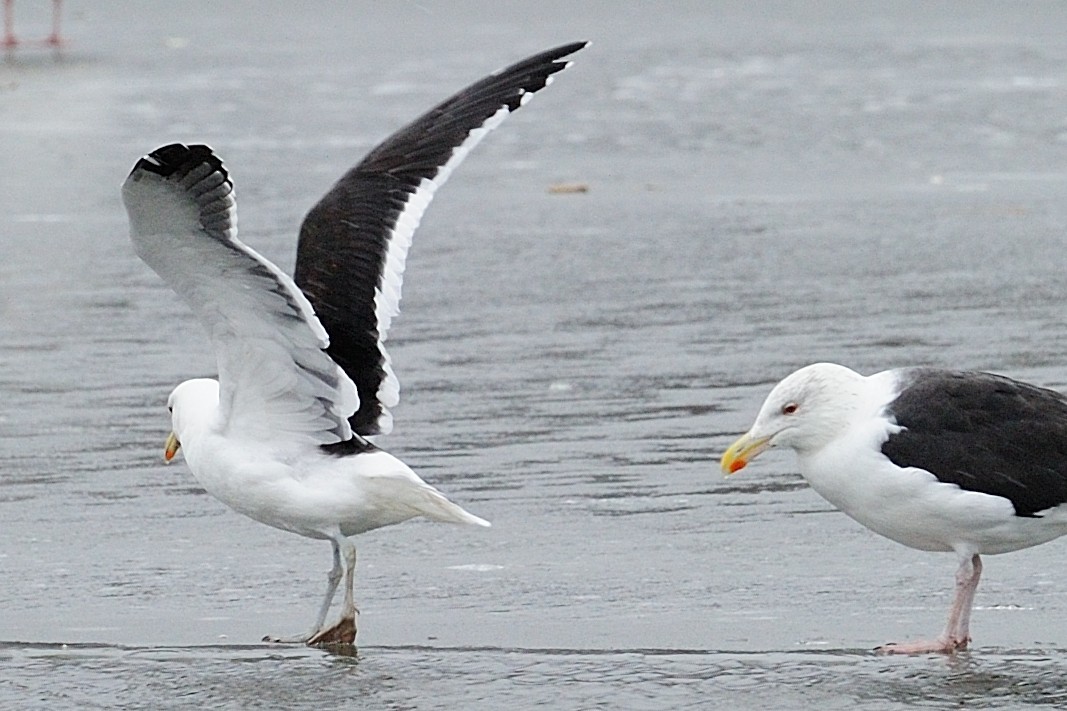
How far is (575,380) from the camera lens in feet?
31.2

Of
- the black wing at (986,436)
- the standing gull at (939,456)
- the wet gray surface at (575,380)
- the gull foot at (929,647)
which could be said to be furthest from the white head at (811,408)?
the gull foot at (929,647)

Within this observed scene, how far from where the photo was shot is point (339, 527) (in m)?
6.41

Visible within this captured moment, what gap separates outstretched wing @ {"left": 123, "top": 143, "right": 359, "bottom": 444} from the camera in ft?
19.1

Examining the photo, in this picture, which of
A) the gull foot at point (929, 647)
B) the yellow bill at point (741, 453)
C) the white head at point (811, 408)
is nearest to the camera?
the gull foot at point (929, 647)

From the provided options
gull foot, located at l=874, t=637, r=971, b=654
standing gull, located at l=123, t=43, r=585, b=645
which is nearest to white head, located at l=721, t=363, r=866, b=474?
gull foot, located at l=874, t=637, r=971, b=654

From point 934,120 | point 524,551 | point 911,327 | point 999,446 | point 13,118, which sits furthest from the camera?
point 13,118

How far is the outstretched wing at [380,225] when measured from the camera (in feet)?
22.1

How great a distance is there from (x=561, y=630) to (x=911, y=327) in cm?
482

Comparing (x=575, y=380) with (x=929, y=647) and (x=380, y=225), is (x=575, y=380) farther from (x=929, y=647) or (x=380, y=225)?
(x=929, y=647)

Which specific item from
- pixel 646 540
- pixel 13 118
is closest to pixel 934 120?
pixel 13 118

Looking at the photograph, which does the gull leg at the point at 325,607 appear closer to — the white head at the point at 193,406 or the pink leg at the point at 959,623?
the white head at the point at 193,406

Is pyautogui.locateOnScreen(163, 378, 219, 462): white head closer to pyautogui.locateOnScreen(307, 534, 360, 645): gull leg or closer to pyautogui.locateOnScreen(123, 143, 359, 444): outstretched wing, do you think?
pyautogui.locateOnScreen(123, 143, 359, 444): outstretched wing

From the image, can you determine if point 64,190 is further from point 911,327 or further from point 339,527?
point 339,527

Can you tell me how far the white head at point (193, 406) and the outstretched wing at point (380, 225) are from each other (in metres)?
0.40
